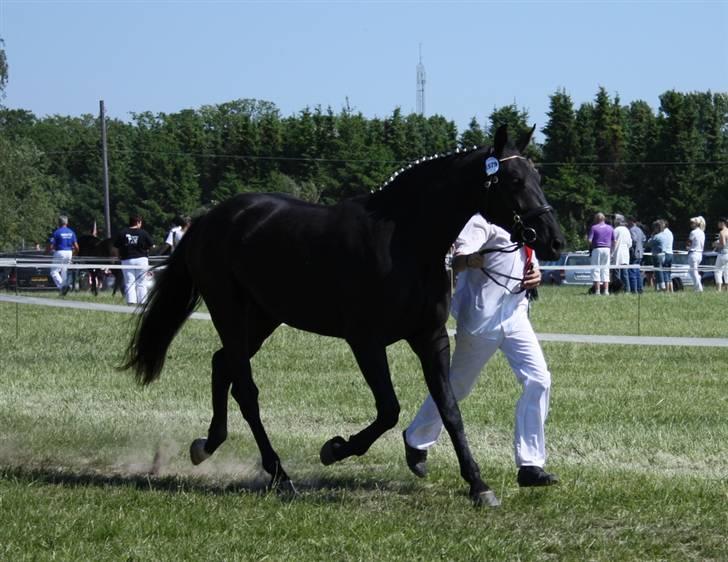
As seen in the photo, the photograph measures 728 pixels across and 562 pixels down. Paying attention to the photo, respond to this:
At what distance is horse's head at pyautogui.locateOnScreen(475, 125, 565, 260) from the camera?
670 cm

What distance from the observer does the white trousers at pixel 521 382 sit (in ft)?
24.2

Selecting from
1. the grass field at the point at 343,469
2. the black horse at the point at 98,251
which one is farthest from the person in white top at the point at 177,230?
the grass field at the point at 343,469

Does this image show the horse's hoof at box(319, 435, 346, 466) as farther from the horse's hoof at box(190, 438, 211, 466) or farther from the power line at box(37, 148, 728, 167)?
the power line at box(37, 148, 728, 167)

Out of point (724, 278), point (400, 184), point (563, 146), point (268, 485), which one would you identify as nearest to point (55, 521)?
point (268, 485)

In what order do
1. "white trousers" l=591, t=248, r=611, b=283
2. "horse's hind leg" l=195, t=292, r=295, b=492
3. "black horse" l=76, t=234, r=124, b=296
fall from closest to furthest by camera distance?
"horse's hind leg" l=195, t=292, r=295, b=492 < "white trousers" l=591, t=248, r=611, b=283 < "black horse" l=76, t=234, r=124, b=296

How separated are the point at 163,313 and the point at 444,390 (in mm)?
2508

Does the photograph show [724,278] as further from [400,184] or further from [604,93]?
[604,93]

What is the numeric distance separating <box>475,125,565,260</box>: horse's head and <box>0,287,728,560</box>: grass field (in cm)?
145

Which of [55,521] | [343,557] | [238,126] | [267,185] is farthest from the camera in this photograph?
[238,126]

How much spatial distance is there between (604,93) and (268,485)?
52.9m

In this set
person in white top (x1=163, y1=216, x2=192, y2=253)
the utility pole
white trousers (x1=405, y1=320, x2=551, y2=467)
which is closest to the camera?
white trousers (x1=405, y1=320, x2=551, y2=467)

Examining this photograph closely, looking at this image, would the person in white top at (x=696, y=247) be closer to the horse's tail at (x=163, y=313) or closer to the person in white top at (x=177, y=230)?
the person in white top at (x=177, y=230)

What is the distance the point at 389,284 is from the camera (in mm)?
6992

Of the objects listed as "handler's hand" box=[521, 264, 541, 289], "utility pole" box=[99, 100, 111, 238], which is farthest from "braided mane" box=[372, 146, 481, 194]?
"utility pole" box=[99, 100, 111, 238]
